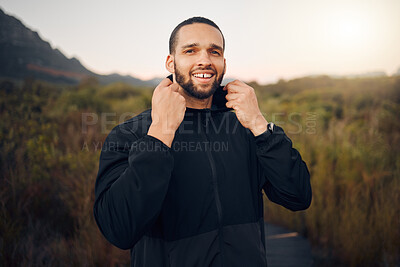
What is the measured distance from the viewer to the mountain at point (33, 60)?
45.4 feet

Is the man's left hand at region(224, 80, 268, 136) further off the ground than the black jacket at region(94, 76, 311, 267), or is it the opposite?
the man's left hand at region(224, 80, 268, 136)

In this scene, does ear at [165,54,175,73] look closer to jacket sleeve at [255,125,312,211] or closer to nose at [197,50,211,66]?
nose at [197,50,211,66]

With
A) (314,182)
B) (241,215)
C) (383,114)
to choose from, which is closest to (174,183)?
(241,215)

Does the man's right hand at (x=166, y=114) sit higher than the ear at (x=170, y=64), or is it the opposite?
the ear at (x=170, y=64)

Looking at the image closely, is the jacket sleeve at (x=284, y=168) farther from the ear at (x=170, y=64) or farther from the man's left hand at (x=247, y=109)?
the ear at (x=170, y=64)

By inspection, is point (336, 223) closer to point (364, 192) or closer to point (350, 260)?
point (350, 260)

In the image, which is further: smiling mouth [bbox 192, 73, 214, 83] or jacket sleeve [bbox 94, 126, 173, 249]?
smiling mouth [bbox 192, 73, 214, 83]

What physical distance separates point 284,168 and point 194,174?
1.63 feet

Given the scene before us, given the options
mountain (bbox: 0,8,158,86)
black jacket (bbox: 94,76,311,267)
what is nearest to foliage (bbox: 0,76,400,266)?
black jacket (bbox: 94,76,311,267)

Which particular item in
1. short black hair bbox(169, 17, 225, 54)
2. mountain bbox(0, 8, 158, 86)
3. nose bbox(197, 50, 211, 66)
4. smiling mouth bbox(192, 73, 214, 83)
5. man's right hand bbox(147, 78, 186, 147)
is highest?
mountain bbox(0, 8, 158, 86)

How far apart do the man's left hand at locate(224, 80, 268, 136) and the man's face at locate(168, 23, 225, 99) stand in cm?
19

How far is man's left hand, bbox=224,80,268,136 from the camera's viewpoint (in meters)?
1.62

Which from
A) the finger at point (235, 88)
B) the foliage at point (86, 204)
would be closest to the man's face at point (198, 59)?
the finger at point (235, 88)

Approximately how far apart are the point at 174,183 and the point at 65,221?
10.4ft
